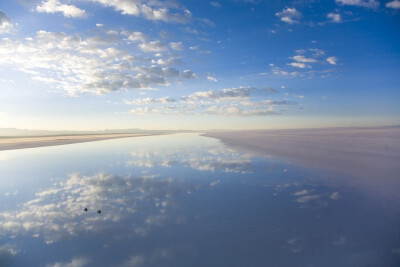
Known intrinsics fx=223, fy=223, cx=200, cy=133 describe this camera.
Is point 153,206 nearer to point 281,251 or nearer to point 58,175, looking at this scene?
point 281,251

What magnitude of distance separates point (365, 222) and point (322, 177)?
5167 millimetres

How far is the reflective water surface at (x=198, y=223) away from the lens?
187 inches

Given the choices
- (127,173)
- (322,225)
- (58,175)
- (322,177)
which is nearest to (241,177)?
(322,177)

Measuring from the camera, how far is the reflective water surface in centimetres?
476

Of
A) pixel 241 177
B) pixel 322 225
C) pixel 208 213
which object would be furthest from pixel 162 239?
pixel 241 177

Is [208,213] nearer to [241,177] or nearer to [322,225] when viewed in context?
[322,225]

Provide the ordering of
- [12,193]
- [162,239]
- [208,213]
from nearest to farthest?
[162,239] → [208,213] → [12,193]

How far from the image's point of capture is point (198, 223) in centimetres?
632

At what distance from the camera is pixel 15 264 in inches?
183

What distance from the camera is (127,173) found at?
13062mm

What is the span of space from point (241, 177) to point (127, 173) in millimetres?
6565

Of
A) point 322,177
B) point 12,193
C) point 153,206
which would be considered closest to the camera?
point 153,206

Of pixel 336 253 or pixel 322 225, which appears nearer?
pixel 336 253

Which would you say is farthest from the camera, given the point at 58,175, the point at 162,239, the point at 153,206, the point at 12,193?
the point at 58,175
